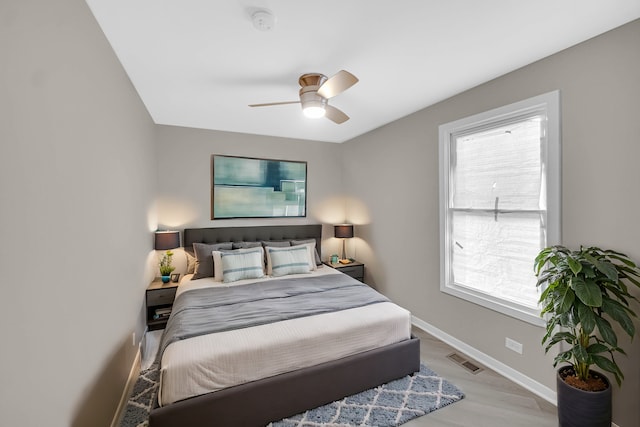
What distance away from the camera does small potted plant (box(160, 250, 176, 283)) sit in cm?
338

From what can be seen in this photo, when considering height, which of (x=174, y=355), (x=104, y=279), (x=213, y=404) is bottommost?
(x=213, y=404)

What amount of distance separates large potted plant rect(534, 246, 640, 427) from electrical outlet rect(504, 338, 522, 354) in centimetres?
50

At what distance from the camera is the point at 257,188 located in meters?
4.19

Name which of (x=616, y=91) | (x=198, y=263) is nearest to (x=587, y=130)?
(x=616, y=91)

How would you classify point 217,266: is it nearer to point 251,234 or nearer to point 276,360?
point 251,234

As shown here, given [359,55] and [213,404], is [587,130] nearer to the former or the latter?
[359,55]

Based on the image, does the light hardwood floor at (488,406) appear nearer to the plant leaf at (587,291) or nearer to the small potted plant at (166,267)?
the plant leaf at (587,291)

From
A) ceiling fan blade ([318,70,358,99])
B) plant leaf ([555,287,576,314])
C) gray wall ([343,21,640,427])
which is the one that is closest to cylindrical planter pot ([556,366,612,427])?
gray wall ([343,21,640,427])

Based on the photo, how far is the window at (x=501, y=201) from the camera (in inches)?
84.7

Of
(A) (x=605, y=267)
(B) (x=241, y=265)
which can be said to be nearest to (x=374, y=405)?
(A) (x=605, y=267)

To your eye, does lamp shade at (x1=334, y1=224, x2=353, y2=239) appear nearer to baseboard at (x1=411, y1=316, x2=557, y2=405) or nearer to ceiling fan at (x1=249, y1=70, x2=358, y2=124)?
baseboard at (x1=411, y1=316, x2=557, y2=405)

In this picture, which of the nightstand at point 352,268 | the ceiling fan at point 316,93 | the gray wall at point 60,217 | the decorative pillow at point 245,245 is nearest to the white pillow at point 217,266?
the decorative pillow at point 245,245

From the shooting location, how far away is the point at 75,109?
1.35m

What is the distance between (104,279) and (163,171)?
91.6 inches
